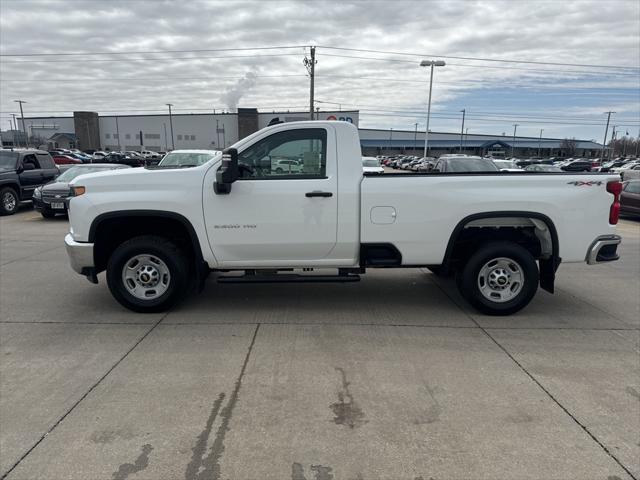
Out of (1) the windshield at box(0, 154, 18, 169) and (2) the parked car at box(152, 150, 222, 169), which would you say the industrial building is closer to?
(1) the windshield at box(0, 154, 18, 169)

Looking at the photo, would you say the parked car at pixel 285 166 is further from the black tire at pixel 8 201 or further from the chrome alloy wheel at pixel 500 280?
the black tire at pixel 8 201

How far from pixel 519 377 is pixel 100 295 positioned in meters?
5.01

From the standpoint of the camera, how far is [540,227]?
16.4 ft

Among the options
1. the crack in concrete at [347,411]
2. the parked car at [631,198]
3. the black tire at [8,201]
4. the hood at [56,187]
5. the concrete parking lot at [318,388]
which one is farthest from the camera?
the parked car at [631,198]

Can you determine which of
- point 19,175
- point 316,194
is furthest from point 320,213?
point 19,175

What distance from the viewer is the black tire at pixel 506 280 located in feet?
16.3

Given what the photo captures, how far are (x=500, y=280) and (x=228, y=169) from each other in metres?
A: 3.22

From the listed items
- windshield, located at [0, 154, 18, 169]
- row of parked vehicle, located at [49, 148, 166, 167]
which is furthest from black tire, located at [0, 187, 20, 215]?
row of parked vehicle, located at [49, 148, 166, 167]

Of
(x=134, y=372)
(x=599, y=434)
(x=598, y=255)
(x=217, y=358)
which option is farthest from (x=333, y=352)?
(x=598, y=255)

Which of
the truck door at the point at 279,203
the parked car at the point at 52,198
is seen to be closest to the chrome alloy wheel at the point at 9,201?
the parked car at the point at 52,198

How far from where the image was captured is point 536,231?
5188 millimetres

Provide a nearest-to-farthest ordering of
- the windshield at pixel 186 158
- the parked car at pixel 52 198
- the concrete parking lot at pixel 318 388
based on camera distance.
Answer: the concrete parking lot at pixel 318 388
the parked car at pixel 52 198
the windshield at pixel 186 158

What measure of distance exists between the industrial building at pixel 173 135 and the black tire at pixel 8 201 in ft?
235

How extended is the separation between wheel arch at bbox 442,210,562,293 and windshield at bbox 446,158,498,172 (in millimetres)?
8404
